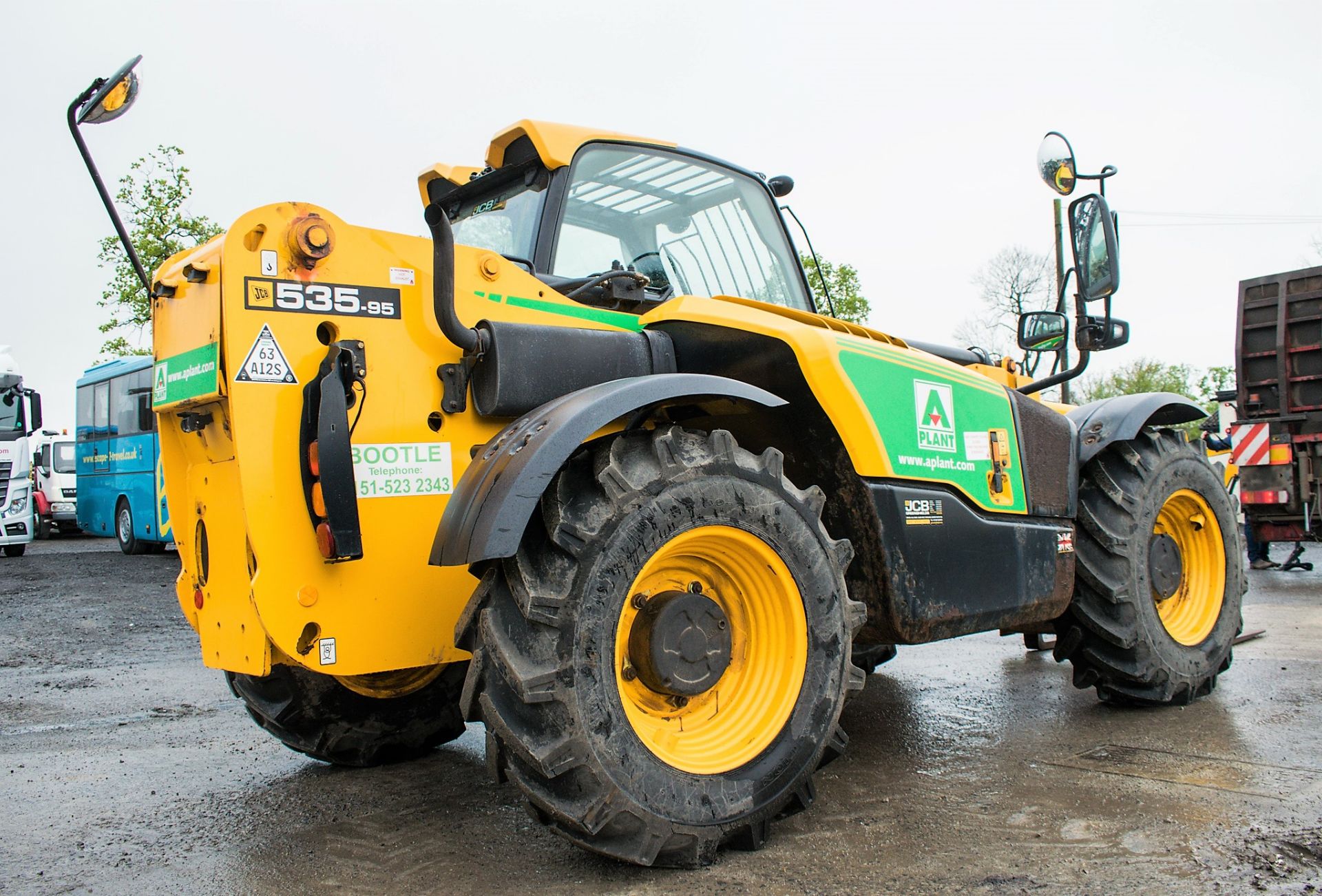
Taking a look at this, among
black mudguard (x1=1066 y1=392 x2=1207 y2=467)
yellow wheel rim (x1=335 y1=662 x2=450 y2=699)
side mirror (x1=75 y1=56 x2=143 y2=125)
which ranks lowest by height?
yellow wheel rim (x1=335 y1=662 x2=450 y2=699)

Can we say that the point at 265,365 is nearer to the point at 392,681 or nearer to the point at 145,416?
the point at 392,681

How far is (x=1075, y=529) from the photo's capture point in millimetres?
4879

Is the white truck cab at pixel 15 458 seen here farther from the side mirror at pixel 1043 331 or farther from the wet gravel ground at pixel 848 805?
the side mirror at pixel 1043 331

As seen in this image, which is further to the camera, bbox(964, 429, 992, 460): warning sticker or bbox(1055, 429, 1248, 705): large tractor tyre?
bbox(1055, 429, 1248, 705): large tractor tyre

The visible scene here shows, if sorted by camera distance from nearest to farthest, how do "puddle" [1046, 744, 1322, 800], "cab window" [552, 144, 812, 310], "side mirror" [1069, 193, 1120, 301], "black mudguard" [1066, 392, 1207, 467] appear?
"puddle" [1046, 744, 1322, 800] → "cab window" [552, 144, 812, 310] → "side mirror" [1069, 193, 1120, 301] → "black mudguard" [1066, 392, 1207, 467]

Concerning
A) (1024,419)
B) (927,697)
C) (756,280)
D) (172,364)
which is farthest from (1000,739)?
(172,364)

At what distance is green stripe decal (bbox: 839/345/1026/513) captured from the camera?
151 inches

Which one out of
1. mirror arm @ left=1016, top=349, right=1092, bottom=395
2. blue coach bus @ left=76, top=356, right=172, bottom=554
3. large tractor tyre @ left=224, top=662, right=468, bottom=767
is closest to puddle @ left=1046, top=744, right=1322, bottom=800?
mirror arm @ left=1016, top=349, right=1092, bottom=395

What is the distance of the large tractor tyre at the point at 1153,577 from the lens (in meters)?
4.80

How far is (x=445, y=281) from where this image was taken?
3.22 meters

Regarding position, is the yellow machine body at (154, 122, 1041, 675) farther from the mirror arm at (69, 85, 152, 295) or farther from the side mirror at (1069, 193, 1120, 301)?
the side mirror at (1069, 193, 1120, 301)

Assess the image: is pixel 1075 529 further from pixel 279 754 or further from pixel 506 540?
pixel 279 754

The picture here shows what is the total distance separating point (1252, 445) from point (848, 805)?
998cm

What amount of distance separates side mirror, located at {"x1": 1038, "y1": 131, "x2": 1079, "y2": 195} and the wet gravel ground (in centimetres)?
232
